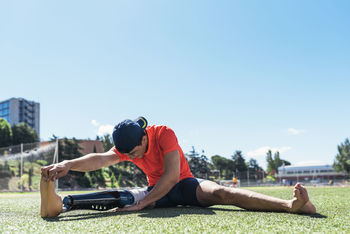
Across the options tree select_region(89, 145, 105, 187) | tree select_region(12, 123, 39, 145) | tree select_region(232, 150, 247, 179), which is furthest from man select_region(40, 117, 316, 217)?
tree select_region(232, 150, 247, 179)

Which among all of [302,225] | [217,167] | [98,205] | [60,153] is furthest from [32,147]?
[217,167]

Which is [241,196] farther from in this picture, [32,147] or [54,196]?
[32,147]

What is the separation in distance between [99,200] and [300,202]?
63.4 inches

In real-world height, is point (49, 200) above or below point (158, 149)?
below

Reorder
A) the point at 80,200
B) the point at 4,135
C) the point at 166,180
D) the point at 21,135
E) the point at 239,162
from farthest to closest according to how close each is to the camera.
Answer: the point at 239,162 < the point at 21,135 < the point at 4,135 < the point at 80,200 < the point at 166,180

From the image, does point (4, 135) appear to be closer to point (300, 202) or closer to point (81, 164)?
point (81, 164)

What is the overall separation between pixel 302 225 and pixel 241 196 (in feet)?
2.37

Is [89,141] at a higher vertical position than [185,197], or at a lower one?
higher

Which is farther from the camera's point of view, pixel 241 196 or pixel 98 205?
pixel 98 205

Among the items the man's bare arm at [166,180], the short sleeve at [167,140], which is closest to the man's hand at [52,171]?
the man's bare arm at [166,180]

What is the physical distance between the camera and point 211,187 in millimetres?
2588

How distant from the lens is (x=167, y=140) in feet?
8.61

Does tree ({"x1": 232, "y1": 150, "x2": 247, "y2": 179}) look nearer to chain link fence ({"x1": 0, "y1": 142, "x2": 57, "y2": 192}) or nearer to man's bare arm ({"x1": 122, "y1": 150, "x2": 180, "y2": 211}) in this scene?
chain link fence ({"x1": 0, "y1": 142, "x2": 57, "y2": 192})

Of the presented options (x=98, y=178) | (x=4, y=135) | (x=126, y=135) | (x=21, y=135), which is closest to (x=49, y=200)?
(x=126, y=135)
